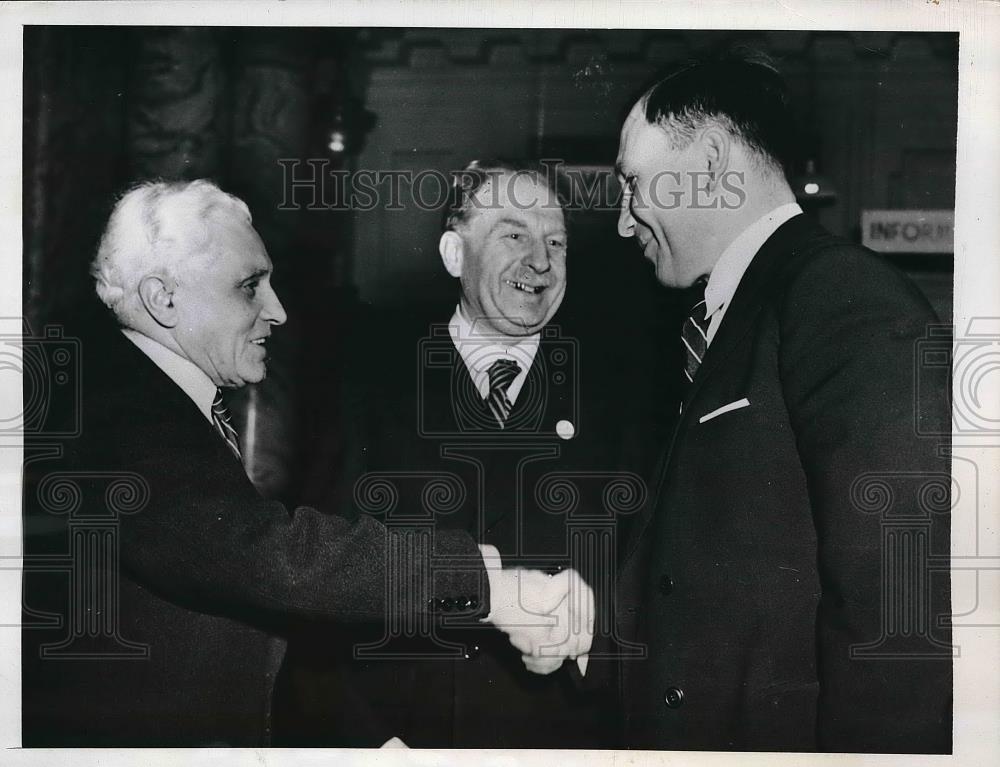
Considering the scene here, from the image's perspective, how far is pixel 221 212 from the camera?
2.03 m

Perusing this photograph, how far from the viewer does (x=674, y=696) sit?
6.66ft

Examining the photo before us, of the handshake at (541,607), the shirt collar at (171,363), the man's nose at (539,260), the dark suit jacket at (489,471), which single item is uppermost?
the man's nose at (539,260)

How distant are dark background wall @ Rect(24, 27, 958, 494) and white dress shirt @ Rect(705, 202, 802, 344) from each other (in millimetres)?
93

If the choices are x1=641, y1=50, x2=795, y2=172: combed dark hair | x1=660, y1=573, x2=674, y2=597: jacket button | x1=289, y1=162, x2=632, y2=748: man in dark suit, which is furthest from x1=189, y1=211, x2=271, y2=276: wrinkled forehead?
x1=660, y1=573, x2=674, y2=597: jacket button

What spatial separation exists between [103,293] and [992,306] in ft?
6.37

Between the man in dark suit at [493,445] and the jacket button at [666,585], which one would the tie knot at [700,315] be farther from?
the jacket button at [666,585]

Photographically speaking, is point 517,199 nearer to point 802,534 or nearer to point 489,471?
point 489,471

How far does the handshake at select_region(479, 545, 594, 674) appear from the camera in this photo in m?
2.04

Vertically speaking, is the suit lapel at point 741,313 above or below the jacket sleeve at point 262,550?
above

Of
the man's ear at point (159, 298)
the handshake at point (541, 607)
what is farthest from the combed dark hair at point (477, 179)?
the handshake at point (541, 607)

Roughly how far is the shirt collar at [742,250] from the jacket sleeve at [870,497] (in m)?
0.11

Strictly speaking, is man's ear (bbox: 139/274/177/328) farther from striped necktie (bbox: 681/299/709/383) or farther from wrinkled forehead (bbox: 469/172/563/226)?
striped necktie (bbox: 681/299/709/383)

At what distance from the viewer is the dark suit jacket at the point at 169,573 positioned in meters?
2.02

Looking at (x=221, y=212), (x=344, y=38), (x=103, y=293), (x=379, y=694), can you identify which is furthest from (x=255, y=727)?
(x=344, y=38)
